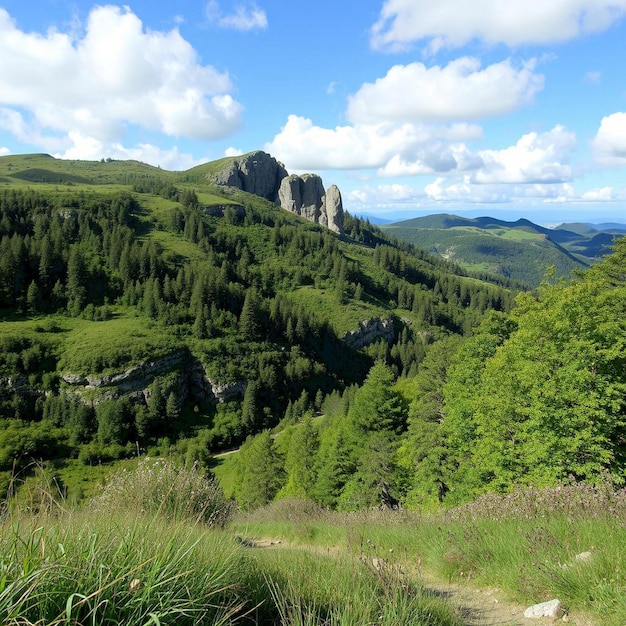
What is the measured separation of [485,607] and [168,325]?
336ft

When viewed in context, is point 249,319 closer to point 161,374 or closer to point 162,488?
point 161,374

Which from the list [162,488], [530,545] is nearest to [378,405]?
[162,488]

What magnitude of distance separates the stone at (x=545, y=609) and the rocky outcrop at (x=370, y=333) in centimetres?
12296

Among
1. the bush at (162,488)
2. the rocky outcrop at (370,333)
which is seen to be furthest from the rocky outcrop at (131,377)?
the bush at (162,488)

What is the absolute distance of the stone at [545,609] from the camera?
447cm

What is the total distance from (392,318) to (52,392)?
106409 mm

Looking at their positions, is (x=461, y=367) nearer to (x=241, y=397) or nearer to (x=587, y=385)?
(x=587, y=385)

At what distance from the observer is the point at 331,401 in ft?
270

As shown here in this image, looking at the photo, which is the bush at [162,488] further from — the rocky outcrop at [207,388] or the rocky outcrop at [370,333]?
the rocky outcrop at [370,333]

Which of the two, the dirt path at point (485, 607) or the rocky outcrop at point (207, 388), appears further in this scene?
the rocky outcrop at point (207, 388)

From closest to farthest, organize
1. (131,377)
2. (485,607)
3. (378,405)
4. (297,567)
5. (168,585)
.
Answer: (168,585), (297,567), (485,607), (378,405), (131,377)

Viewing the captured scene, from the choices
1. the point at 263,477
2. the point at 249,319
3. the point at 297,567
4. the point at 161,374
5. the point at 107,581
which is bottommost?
the point at 161,374

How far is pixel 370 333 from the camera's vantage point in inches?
5271

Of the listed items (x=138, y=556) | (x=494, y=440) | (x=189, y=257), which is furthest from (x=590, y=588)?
(x=189, y=257)
